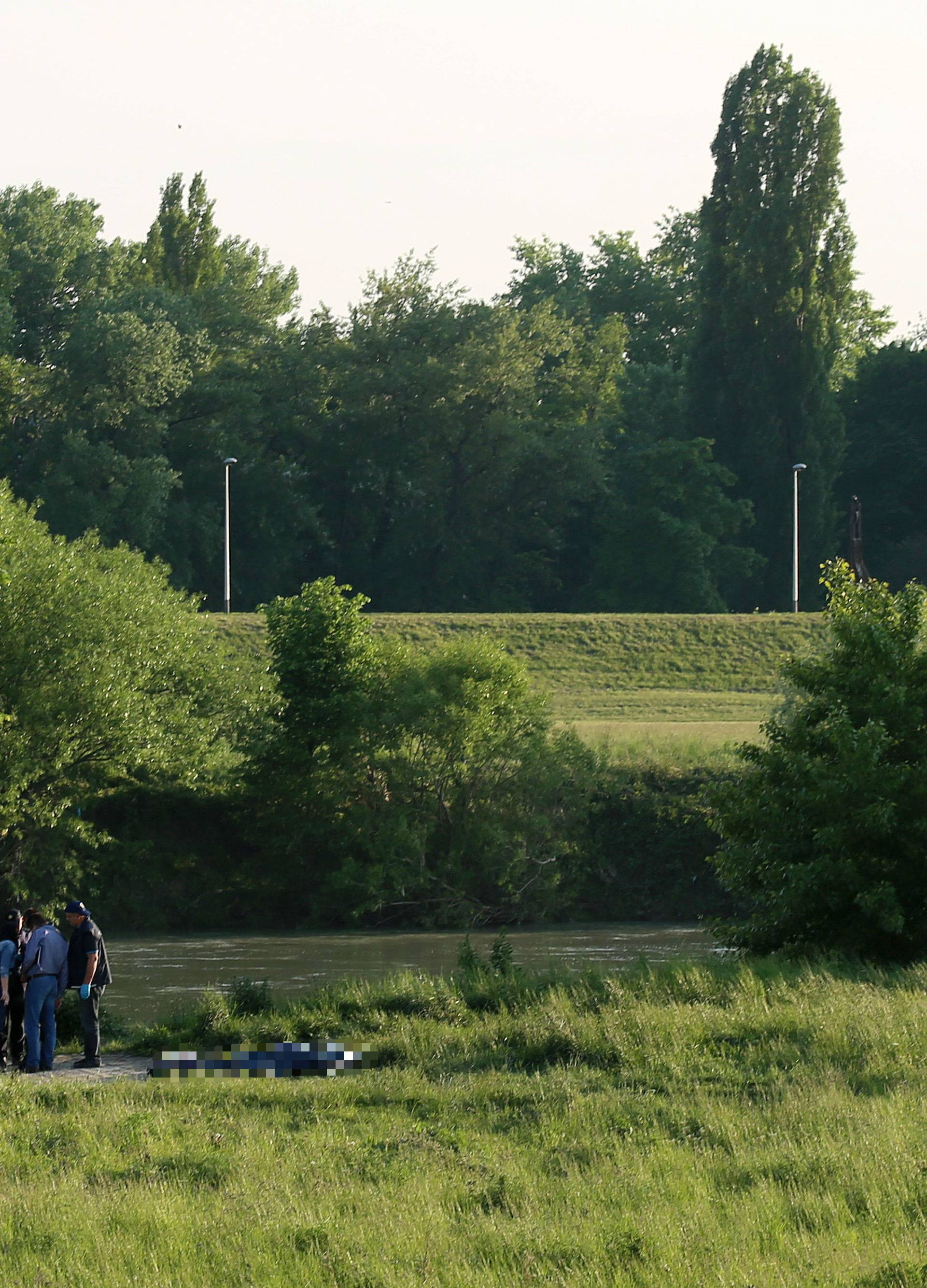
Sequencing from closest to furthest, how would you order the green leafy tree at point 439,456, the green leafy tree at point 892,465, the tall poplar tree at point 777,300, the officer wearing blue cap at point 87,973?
1. the officer wearing blue cap at point 87,973
2. the tall poplar tree at point 777,300
3. the green leafy tree at point 439,456
4. the green leafy tree at point 892,465

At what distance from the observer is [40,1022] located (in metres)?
15.8

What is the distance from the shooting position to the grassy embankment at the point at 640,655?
51969 millimetres

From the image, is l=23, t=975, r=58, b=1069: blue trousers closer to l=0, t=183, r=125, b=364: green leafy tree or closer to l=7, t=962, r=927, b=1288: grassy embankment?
l=7, t=962, r=927, b=1288: grassy embankment

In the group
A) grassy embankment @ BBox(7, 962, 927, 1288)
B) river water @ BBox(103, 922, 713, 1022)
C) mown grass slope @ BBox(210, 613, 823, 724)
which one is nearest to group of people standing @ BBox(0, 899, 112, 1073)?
grassy embankment @ BBox(7, 962, 927, 1288)

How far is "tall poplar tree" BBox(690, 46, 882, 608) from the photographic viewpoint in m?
70.6

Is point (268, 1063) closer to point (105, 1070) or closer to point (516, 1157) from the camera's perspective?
point (105, 1070)

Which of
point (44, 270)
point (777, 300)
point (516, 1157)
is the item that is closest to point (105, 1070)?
point (516, 1157)

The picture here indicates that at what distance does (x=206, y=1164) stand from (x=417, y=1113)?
7.37 feet

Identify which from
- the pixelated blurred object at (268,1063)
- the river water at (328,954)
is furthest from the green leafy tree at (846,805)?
the pixelated blurred object at (268,1063)

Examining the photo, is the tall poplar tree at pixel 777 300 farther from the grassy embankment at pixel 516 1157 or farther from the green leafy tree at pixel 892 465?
the grassy embankment at pixel 516 1157

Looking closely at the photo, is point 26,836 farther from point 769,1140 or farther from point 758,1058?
point 769,1140

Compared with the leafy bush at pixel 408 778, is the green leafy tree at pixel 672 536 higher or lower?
higher

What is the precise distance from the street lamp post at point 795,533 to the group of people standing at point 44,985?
5379 centimetres

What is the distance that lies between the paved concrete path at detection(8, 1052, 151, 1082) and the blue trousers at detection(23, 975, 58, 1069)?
157mm
